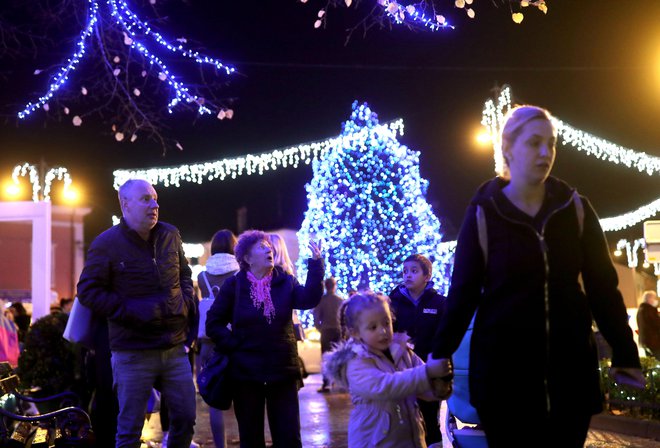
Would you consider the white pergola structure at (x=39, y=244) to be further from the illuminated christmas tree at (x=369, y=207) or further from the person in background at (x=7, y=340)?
the illuminated christmas tree at (x=369, y=207)

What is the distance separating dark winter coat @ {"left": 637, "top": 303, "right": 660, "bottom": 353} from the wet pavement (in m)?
5.95

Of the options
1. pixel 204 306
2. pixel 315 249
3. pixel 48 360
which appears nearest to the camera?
pixel 315 249

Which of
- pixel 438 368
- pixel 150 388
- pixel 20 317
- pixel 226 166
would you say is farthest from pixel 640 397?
pixel 226 166

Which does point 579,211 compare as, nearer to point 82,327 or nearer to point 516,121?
point 516,121

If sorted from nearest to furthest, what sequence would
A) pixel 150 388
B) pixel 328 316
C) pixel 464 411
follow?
pixel 464 411, pixel 150 388, pixel 328 316

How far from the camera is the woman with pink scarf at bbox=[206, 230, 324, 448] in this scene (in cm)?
559

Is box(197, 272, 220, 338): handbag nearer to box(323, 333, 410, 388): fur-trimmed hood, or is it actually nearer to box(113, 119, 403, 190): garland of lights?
box(323, 333, 410, 388): fur-trimmed hood

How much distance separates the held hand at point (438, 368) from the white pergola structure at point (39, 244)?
10128mm

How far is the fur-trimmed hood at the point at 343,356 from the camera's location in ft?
14.1

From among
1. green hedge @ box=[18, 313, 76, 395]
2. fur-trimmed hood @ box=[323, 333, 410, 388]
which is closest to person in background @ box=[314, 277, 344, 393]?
green hedge @ box=[18, 313, 76, 395]

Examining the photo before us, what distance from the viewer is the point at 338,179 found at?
30.6m

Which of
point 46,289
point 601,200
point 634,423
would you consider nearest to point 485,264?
point 634,423

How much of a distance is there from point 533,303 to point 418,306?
4.23m

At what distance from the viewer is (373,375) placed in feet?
13.7
